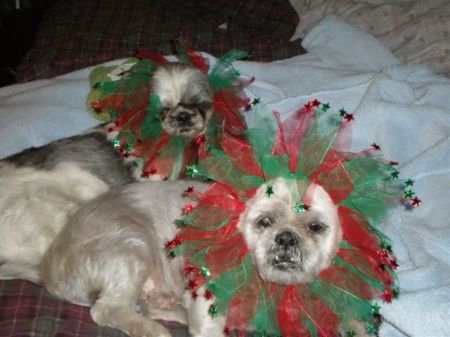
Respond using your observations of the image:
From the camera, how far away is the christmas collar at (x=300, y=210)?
2.08 meters

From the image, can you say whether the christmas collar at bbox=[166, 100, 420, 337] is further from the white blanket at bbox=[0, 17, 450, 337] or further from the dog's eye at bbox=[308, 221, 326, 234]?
the white blanket at bbox=[0, 17, 450, 337]

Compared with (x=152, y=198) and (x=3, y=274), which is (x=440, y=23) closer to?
(x=152, y=198)

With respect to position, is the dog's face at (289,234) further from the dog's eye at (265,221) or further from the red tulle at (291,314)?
the red tulle at (291,314)

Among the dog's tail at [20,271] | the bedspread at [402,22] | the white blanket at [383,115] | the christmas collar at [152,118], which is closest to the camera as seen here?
the white blanket at [383,115]

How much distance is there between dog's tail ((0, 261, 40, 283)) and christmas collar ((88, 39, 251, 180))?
760mm

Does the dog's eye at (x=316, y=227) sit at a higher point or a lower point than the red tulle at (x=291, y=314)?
higher

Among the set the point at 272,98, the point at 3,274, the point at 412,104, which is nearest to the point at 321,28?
the point at 272,98

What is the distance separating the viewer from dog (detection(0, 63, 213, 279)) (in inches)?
109

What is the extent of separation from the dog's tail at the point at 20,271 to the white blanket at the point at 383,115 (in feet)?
3.27

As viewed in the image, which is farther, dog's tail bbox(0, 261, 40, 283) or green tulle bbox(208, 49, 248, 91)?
green tulle bbox(208, 49, 248, 91)

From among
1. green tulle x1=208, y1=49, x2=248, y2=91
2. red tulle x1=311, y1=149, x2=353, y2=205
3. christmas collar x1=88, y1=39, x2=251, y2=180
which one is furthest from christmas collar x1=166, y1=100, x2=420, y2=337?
green tulle x1=208, y1=49, x2=248, y2=91

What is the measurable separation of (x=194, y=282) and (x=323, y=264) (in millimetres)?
505

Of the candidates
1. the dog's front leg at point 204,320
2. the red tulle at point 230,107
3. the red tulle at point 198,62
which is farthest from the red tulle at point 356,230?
the red tulle at point 198,62

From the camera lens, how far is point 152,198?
2713 mm
